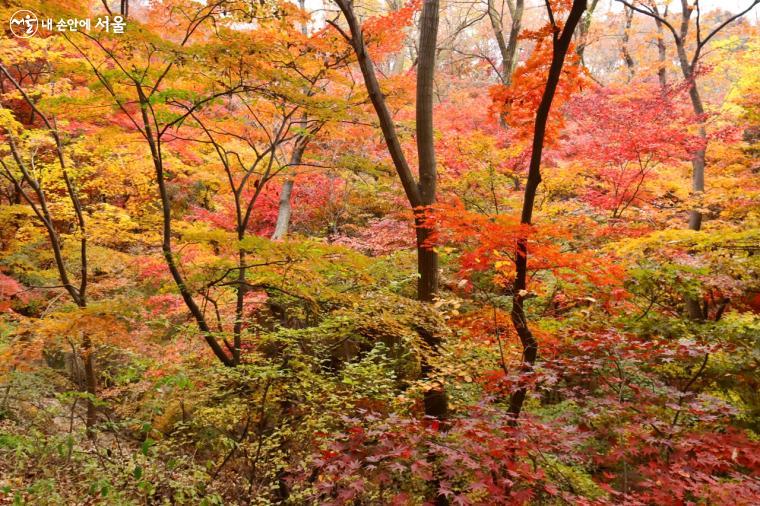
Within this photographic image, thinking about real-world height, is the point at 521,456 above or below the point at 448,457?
below

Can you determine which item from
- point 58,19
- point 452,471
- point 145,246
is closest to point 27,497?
point 452,471

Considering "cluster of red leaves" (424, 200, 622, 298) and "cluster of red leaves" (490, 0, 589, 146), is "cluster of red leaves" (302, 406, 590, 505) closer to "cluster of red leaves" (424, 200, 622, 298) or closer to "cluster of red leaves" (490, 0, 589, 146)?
"cluster of red leaves" (424, 200, 622, 298)

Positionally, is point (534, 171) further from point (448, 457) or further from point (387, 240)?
point (387, 240)

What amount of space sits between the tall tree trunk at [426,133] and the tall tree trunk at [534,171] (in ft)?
3.92

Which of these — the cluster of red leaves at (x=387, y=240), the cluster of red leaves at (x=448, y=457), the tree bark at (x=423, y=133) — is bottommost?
the cluster of red leaves at (x=448, y=457)

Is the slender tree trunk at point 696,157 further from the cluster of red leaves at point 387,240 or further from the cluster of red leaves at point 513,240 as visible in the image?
the cluster of red leaves at point 513,240

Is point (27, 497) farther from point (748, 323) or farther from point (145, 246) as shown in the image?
point (145, 246)

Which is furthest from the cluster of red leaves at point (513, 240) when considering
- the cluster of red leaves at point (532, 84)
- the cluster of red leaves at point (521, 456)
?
the cluster of red leaves at point (532, 84)

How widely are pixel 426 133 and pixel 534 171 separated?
5.43 ft

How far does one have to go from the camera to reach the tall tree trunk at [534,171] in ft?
9.96

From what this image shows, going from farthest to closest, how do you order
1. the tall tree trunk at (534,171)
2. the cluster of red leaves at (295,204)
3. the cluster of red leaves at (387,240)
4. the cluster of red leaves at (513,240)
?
the cluster of red leaves at (295,204), the cluster of red leaves at (387,240), the cluster of red leaves at (513,240), the tall tree trunk at (534,171)

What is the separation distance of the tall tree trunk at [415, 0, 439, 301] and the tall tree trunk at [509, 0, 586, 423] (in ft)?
3.92

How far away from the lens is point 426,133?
473 centimetres

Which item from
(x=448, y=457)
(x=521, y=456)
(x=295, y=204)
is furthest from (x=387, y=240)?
(x=448, y=457)
